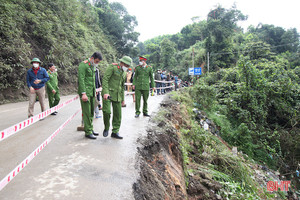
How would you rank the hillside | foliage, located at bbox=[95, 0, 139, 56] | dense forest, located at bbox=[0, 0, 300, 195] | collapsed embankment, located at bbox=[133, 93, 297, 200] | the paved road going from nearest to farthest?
A: the paved road, collapsed embankment, located at bbox=[133, 93, 297, 200], dense forest, located at bbox=[0, 0, 300, 195], the hillside, foliage, located at bbox=[95, 0, 139, 56]

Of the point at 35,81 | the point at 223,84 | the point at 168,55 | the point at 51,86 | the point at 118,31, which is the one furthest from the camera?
the point at 168,55

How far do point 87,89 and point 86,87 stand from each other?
1.9 inches

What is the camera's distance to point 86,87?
14.5ft

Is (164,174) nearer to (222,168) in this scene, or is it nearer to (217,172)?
(217,172)

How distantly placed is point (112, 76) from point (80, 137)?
1523 mm

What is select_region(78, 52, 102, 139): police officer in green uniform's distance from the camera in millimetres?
4242

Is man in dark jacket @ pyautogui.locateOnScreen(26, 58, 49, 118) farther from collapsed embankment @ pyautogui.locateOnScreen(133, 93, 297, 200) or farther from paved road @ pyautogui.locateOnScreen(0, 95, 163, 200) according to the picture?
collapsed embankment @ pyautogui.locateOnScreen(133, 93, 297, 200)

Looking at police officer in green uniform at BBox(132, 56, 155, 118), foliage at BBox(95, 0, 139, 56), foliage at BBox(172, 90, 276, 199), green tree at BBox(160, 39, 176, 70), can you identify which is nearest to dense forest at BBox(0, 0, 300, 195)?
foliage at BBox(172, 90, 276, 199)

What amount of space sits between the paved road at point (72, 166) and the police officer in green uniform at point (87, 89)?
32cm

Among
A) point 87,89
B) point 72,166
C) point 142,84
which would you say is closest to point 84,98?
point 87,89

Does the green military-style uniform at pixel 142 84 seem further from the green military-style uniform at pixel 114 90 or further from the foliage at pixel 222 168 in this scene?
the green military-style uniform at pixel 114 90

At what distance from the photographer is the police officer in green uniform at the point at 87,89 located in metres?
4.24

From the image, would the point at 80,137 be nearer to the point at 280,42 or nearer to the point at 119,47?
the point at 119,47

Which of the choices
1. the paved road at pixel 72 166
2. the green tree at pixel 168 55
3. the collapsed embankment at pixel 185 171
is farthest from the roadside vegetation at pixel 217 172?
the green tree at pixel 168 55
